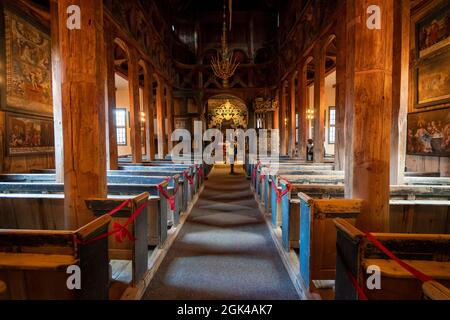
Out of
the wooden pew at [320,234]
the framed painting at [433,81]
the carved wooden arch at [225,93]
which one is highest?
the carved wooden arch at [225,93]

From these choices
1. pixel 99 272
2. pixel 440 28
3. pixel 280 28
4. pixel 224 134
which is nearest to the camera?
pixel 99 272

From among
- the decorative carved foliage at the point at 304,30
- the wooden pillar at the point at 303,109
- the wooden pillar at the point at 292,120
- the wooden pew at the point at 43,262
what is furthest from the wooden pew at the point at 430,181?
the wooden pillar at the point at 292,120

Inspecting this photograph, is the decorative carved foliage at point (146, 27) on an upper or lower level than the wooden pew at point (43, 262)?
upper

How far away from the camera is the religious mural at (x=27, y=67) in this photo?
17.4ft

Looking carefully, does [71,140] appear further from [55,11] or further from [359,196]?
[55,11]

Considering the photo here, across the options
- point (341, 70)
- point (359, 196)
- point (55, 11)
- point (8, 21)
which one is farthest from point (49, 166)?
point (341, 70)

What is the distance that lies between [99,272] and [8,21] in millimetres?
6420

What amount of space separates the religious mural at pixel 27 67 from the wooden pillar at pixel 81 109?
4296 mm

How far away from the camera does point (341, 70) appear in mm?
5438

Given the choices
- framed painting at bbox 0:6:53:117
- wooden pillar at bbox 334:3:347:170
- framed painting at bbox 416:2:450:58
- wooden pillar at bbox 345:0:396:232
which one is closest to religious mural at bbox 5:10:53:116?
framed painting at bbox 0:6:53:117

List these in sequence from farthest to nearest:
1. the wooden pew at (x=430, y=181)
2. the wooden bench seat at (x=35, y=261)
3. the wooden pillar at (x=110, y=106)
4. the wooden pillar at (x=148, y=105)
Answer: the wooden pillar at (x=148, y=105) < the wooden pillar at (x=110, y=106) < the wooden pew at (x=430, y=181) < the wooden bench seat at (x=35, y=261)

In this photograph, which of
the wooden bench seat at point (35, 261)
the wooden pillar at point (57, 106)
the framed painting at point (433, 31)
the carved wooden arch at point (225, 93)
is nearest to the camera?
the wooden bench seat at point (35, 261)

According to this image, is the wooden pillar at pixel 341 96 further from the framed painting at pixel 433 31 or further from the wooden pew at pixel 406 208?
the wooden pew at pixel 406 208

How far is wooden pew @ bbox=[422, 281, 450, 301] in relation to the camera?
1.02 m
